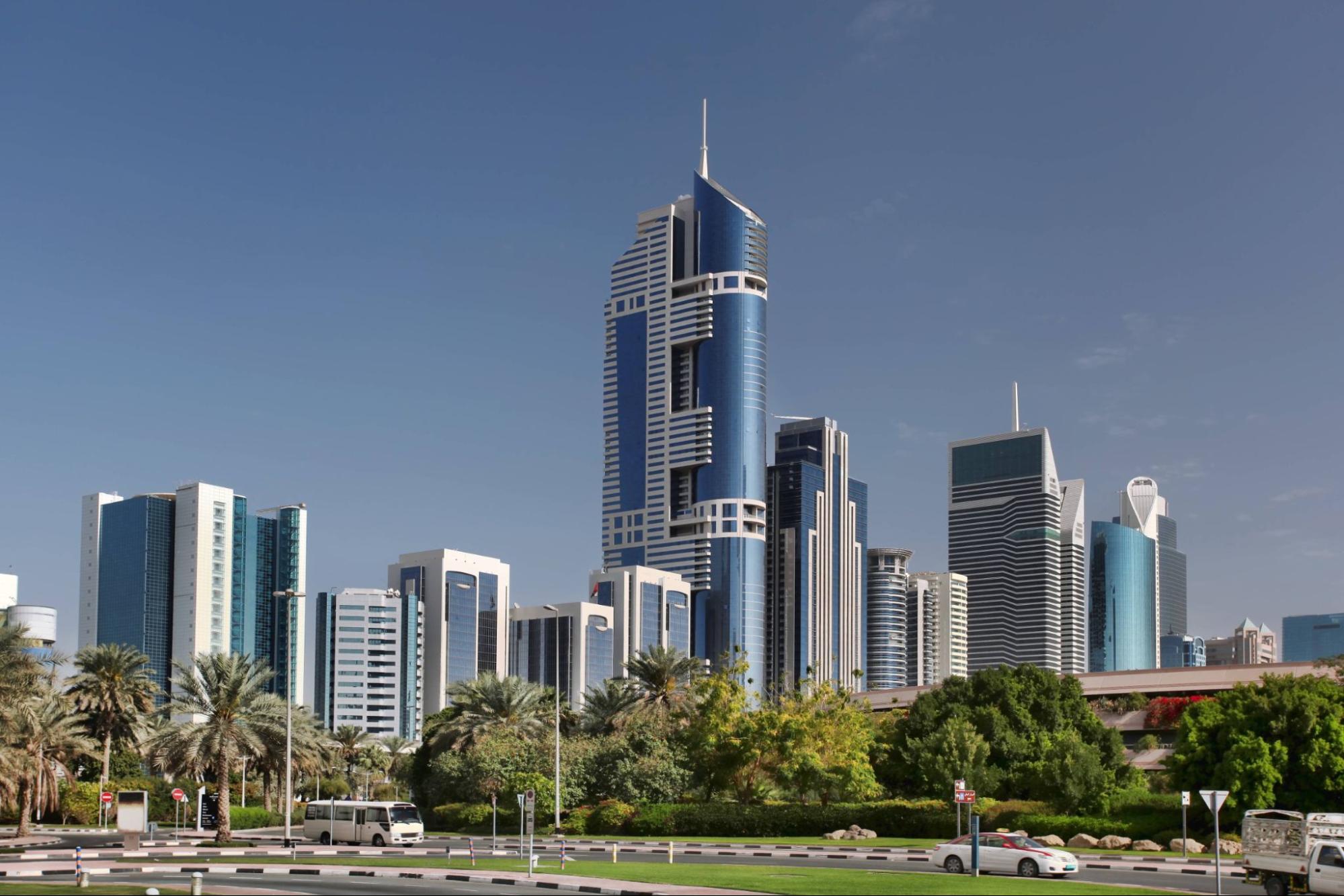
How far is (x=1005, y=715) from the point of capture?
7869 centimetres

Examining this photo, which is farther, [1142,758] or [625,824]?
[1142,758]

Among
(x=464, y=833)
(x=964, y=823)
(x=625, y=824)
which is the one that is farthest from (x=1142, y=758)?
(x=464, y=833)

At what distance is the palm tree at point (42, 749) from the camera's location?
64.9 meters

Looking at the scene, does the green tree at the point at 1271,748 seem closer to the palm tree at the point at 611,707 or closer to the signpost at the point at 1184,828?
the signpost at the point at 1184,828

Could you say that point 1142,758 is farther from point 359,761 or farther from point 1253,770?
point 359,761

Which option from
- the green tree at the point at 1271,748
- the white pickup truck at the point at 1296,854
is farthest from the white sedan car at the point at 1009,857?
the green tree at the point at 1271,748

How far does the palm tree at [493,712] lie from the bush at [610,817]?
1220 cm

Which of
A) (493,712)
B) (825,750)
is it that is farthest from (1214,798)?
(493,712)

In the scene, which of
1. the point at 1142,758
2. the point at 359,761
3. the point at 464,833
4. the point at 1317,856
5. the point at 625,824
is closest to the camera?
the point at 1317,856

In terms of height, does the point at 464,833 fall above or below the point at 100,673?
below

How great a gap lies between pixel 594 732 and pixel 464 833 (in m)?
15.8

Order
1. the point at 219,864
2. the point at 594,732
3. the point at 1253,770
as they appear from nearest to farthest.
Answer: the point at 219,864 → the point at 1253,770 → the point at 594,732

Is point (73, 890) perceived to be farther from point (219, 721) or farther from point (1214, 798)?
point (219, 721)

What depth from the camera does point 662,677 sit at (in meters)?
90.8
